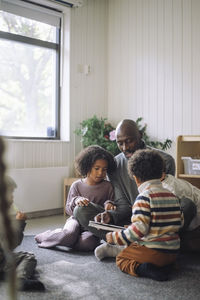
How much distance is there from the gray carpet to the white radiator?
4.28 feet

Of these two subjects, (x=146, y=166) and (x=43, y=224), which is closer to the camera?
(x=146, y=166)

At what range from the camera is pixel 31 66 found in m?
3.81

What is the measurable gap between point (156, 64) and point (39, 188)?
1788 millimetres

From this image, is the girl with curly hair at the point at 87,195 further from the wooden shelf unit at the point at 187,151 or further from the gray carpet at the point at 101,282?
the wooden shelf unit at the point at 187,151

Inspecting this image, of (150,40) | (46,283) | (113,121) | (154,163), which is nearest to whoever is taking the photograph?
(46,283)

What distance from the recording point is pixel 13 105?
3.46 m

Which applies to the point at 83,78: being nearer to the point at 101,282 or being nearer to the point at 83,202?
the point at 83,202

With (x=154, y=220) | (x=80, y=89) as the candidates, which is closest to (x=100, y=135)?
(x=80, y=89)

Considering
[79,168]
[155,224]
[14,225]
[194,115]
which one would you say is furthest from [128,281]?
[194,115]

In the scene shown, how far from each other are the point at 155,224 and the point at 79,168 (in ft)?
2.96

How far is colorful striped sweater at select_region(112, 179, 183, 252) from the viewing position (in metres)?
1.74

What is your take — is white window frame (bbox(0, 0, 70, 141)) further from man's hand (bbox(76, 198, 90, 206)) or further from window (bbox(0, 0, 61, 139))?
man's hand (bbox(76, 198, 90, 206))

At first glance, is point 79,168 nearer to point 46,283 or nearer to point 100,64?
point 46,283

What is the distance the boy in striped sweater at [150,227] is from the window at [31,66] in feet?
6.38
